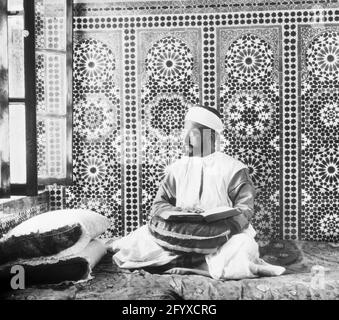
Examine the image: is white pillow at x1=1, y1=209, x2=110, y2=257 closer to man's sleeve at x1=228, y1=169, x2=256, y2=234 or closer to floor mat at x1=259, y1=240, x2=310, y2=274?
man's sleeve at x1=228, y1=169, x2=256, y2=234

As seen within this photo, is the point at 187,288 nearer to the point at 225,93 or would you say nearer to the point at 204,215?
the point at 204,215

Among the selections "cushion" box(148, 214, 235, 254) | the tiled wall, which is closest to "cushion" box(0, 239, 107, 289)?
"cushion" box(148, 214, 235, 254)

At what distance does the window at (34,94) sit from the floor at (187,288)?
30.4 inches

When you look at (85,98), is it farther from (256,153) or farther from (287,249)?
(287,249)

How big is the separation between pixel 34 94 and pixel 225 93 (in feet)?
4.70

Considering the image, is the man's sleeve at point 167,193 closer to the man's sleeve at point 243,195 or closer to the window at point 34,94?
the man's sleeve at point 243,195

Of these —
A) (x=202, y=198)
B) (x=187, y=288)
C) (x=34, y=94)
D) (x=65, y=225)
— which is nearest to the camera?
(x=187, y=288)

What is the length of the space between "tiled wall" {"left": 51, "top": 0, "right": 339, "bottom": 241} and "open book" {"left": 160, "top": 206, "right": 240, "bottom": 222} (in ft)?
2.56

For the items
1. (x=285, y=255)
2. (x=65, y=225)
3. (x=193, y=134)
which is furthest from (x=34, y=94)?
(x=285, y=255)

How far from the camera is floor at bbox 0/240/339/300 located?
2.37 metres

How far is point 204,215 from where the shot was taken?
2730 mm

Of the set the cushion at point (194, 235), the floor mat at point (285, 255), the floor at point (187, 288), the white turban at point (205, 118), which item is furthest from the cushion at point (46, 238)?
the floor mat at point (285, 255)

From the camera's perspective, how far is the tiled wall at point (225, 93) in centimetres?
349
